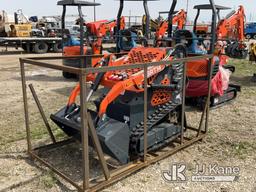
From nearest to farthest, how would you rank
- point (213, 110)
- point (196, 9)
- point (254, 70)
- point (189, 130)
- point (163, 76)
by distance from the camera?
1. point (163, 76)
2. point (189, 130)
3. point (213, 110)
4. point (196, 9)
5. point (254, 70)

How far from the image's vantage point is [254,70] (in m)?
10.6

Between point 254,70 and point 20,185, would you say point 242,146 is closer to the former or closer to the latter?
point 20,185

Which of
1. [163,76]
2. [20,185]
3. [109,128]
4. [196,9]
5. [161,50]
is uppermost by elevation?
[196,9]

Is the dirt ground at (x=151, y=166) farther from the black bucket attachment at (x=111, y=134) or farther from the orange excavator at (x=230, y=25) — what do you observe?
the orange excavator at (x=230, y=25)

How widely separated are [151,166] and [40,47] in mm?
14721


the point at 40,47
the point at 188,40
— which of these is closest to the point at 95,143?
the point at 188,40

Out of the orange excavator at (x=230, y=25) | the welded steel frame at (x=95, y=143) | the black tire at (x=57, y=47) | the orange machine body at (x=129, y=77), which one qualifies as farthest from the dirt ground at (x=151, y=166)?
the black tire at (x=57, y=47)

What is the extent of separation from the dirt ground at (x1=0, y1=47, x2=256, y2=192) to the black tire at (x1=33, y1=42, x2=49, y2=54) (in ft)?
35.5

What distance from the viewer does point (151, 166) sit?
357 centimetres

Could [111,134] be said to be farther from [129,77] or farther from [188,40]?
[188,40]

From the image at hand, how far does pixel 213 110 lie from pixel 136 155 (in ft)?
9.00

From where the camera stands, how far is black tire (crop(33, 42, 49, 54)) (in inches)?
656

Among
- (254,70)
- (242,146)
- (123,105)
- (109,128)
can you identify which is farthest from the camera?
(254,70)

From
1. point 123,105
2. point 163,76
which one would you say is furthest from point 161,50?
point 123,105
